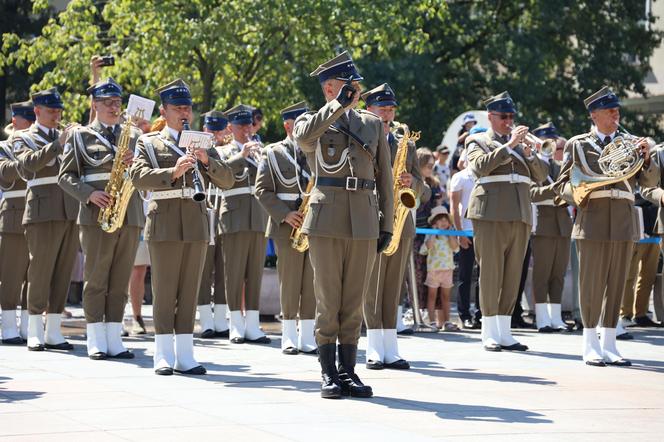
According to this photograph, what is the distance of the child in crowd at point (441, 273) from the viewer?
15.1 m

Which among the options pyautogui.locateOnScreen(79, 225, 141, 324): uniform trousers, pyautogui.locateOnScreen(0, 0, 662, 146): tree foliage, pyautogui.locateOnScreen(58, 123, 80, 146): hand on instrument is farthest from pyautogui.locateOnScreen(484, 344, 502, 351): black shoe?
pyautogui.locateOnScreen(0, 0, 662, 146): tree foliage

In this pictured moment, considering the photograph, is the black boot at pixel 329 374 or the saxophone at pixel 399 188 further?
the saxophone at pixel 399 188

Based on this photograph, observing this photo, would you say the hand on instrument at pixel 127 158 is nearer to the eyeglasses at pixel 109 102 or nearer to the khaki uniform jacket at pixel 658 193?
the eyeglasses at pixel 109 102

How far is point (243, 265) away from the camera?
1371cm

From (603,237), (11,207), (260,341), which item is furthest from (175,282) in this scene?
(603,237)

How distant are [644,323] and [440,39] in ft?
49.4

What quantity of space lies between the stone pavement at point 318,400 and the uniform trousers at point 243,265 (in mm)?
998

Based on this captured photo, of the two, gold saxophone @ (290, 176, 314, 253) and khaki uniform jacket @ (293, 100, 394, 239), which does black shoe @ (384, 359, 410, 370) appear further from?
khaki uniform jacket @ (293, 100, 394, 239)

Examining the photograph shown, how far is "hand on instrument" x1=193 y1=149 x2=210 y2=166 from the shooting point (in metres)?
10.3

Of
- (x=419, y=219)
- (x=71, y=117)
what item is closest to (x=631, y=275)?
(x=419, y=219)

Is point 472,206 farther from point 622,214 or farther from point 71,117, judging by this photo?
point 71,117

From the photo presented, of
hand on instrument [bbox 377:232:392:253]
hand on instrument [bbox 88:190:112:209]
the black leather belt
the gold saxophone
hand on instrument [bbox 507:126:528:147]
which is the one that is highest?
hand on instrument [bbox 507:126:528:147]

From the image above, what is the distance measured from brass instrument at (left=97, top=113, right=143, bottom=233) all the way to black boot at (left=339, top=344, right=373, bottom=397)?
2.94 meters

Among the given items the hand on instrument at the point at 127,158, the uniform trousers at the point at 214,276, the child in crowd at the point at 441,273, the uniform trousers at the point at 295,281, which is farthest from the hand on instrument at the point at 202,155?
the child in crowd at the point at 441,273
